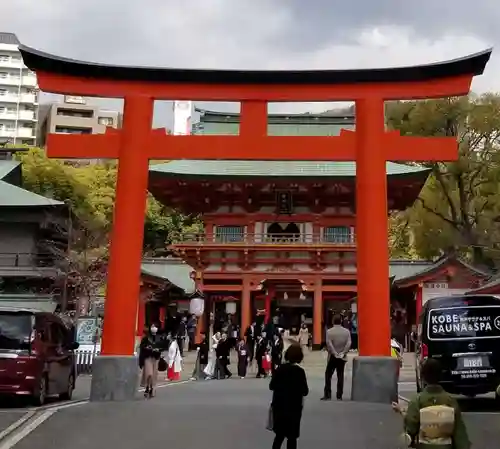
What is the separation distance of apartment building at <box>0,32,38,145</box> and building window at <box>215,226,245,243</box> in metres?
55.8

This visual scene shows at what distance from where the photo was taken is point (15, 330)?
14.0m

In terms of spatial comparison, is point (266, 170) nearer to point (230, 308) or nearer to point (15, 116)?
point (230, 308)

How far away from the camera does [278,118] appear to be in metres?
41.3

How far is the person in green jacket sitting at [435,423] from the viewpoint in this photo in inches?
208

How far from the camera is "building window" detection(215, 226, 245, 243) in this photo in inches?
1371

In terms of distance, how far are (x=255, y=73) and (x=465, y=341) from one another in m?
6.92

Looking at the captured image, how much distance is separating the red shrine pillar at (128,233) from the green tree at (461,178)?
70.6 ft

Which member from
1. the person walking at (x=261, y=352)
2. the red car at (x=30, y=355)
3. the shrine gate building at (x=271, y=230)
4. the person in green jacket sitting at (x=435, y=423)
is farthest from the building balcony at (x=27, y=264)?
the person in green jacket sitting at (x=435, y=423)

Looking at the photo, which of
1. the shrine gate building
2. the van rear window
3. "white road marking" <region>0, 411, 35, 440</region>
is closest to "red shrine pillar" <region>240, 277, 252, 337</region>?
the shrine gate building

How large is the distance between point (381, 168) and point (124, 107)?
561 cm

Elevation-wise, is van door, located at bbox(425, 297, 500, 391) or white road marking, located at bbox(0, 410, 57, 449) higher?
van door, located at bbox(425, 297, 500, 391)

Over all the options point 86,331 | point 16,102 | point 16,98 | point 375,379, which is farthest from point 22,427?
point 16,98

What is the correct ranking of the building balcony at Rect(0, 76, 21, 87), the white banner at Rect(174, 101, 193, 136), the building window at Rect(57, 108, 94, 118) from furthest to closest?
the white banner at Rect(174, 101, 193, 136) → the building window at Rect(57, 108, 94, 118) → the building balcony at Rect(0, 76, 21, 87)

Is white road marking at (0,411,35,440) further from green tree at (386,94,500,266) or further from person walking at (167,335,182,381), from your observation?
green tree at (386,94,500,266)
